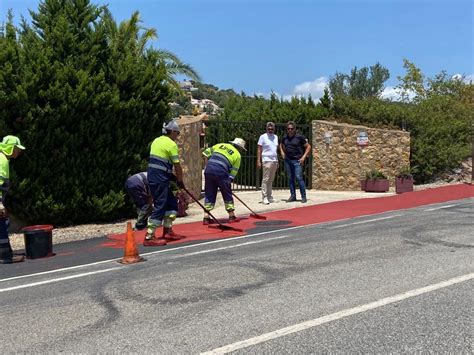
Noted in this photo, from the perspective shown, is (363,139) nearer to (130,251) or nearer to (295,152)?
(295,152)

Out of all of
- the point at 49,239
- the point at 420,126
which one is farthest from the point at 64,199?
the point at 420,126

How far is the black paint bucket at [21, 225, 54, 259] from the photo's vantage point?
7852 millimetres

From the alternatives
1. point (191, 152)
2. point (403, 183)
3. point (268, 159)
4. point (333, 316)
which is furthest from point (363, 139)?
point (333, 316)

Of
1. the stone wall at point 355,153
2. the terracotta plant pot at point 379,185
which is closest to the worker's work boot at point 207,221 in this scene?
the terracotta plant pot at point 379,185

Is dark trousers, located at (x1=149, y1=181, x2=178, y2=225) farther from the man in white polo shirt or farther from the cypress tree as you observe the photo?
the man in white polo shirt

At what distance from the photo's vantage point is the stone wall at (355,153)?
53.1 ft

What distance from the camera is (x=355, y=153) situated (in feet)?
53.2

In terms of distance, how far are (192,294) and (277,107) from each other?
43.6 feet

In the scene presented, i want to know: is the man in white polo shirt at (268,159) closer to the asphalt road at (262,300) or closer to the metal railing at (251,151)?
the metal railing at (251,151)

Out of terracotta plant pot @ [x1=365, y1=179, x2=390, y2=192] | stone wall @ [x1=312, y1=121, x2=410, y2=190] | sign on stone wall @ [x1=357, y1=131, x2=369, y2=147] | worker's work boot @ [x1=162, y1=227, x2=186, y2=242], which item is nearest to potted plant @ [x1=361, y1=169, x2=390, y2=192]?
terracotta plant pot @ [x1=365, y1=179, x2=390, y2=192]

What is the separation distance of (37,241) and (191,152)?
6.00 m

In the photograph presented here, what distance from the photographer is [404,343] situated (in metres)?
3.76

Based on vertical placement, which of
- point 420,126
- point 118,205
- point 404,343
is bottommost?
point 404,343

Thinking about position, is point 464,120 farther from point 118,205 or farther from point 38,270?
point 38,270
